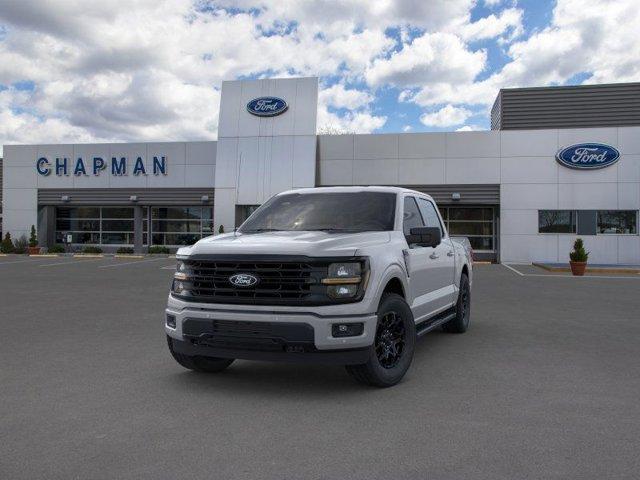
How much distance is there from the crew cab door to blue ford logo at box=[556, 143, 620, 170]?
20.7m

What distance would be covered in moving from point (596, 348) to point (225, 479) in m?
5.58

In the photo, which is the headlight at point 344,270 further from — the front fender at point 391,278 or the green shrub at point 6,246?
the green shrub at point 6,246

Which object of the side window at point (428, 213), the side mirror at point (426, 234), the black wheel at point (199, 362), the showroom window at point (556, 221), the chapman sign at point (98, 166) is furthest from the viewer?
the chapman sign at point (98, 166)

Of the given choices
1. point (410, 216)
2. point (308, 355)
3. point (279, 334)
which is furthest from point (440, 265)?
point (279, 334)

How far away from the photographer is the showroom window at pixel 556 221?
26531 mm

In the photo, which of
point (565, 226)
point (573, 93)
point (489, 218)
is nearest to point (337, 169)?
point (489, 218)

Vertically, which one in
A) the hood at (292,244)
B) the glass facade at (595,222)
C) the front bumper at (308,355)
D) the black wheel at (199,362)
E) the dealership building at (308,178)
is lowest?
the black wheel at (199,362)

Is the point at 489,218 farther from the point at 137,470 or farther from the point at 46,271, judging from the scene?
the point at 137,470

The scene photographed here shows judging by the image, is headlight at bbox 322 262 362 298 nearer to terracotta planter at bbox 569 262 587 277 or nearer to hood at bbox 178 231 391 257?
hood at bbox 178 231 391 257

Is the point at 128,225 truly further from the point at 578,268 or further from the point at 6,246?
the point at 578,268

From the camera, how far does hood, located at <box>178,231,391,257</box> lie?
16.4 feet

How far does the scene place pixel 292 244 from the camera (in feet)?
16.7

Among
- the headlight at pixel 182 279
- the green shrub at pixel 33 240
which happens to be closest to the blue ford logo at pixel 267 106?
the green shrub at pixel 33 240

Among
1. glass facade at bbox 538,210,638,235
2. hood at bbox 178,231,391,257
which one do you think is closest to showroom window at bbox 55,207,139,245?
glass facade at bbox 538,210,638,235
